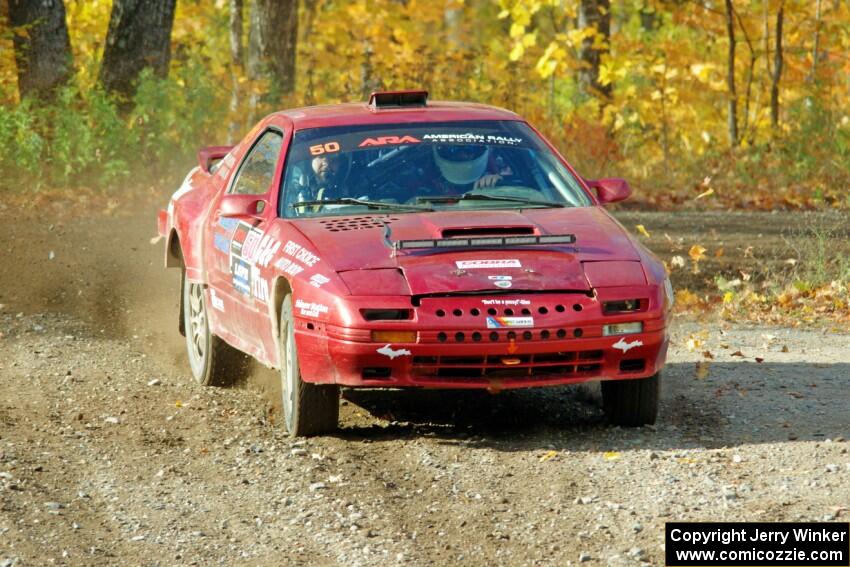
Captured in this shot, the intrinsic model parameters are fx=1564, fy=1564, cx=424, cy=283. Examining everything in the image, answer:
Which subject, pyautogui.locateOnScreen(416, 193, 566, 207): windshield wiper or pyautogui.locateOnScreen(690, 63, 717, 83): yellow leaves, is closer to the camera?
pyautogui.locateOnScreen(416, 193, 566, 207): windshield wiper

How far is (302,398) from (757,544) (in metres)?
2.64

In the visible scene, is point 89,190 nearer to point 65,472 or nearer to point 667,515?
point 65,472

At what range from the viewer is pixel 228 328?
8.88 m

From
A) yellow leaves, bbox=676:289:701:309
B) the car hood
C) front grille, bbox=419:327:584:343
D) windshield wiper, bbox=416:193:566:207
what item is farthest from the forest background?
front grille, bbox=419:327:584:343

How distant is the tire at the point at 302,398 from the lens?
298 inches

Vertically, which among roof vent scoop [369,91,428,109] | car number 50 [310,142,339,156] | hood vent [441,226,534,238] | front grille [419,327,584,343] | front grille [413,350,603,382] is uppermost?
roof vent scoop [369,91,428,109]

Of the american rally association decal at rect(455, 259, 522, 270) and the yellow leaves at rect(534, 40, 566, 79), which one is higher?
the yellow leaves at rect(534, 40, 566, 79)

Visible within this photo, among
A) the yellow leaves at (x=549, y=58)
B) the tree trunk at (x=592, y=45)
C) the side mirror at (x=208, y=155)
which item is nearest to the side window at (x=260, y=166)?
the side mirror at (x=208, y=155)

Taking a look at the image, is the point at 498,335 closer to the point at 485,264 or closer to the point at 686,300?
the point at 485,264

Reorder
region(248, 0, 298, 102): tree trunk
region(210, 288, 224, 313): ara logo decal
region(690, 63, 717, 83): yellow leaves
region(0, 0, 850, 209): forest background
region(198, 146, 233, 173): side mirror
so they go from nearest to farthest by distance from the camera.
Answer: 1. region(210, 288, 224, 313): ara logo decal
2. region(198, 146, 233, 173): side mirror
3. region(0, 0, 850, 209): forest background
4. region(690, 63, 717, 83): yellow leaves
5. region(248, 0, 298, 102): tree trunk

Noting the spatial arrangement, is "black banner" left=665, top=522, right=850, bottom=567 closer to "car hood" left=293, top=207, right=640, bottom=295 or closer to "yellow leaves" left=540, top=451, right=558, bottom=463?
"yellow leaves" left=540, top=451, right=558, bottom=463

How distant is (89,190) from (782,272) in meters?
8.50

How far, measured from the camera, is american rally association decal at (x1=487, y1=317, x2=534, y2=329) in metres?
7.12

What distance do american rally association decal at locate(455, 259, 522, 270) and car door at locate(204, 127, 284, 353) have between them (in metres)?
1.10
